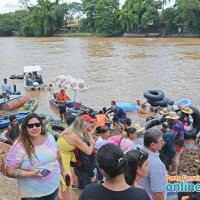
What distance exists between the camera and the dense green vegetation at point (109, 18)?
188 ft

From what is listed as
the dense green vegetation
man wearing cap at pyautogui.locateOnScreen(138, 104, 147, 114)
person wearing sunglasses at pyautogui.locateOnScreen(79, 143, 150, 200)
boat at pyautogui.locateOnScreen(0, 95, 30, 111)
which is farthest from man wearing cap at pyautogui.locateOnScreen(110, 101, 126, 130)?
the dense green vegetation

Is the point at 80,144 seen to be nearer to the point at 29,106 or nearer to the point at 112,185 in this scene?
the point at 112,185

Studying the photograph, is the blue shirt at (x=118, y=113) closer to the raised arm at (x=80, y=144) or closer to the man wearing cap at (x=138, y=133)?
the man wearing cap at (x=138, y=133)

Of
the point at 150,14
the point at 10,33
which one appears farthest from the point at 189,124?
the point at 10,33

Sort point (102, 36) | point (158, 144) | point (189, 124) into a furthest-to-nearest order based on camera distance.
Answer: point (102, 36)
point (189, 124)
point (158, 144)

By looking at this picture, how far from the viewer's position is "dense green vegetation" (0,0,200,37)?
57.4 metres

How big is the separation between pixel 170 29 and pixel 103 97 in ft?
171

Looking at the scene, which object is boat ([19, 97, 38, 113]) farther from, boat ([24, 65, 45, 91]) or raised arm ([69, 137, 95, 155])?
raised arm ([69, 137, 95, 155])

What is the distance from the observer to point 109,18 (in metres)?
70.1

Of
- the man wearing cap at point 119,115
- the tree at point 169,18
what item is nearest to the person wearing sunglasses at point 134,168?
the man wearing cap at point 119,115

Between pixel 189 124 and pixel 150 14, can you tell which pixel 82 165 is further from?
pixel 150 14

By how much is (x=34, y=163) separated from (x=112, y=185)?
1.24 metres

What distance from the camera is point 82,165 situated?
12.0ft

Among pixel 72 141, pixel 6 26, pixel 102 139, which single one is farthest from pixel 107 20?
pixel 72 141
